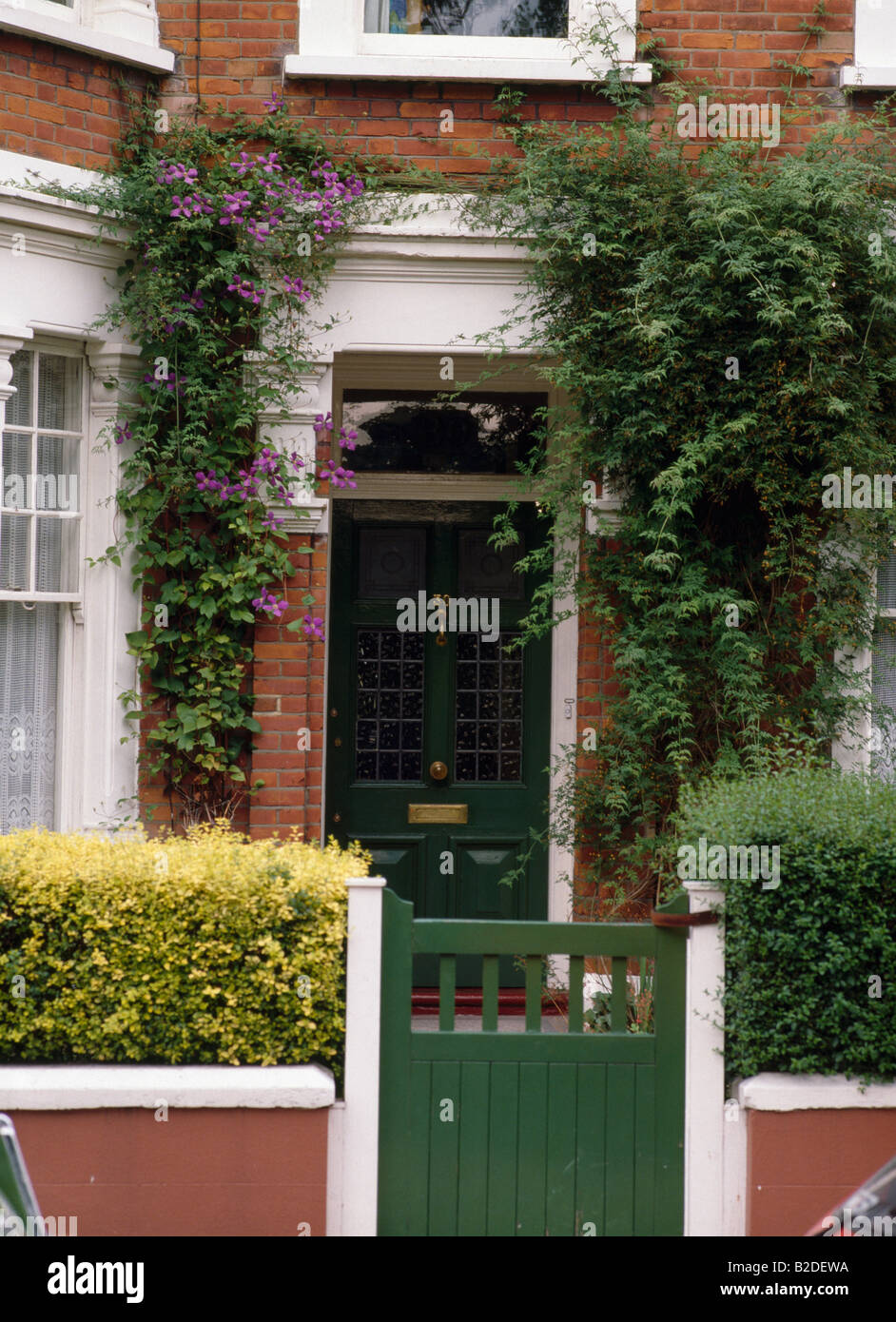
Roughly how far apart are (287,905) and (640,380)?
296 centimetres

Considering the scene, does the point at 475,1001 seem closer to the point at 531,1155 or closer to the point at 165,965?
the point at 531,1155

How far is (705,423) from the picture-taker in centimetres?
605

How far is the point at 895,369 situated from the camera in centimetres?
604

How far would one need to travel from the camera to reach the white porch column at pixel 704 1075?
4.35m

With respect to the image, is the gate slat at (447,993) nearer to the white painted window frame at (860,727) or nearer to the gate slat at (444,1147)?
the gate slat at (444,1147)

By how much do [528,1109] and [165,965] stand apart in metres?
1.26

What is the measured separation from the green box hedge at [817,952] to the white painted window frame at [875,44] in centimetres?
388

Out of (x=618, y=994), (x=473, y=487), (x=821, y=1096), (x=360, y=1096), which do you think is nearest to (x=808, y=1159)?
(x=821, y=1096)

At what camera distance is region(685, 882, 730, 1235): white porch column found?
14.3ft

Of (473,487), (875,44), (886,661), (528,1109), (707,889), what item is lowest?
(528,1109)

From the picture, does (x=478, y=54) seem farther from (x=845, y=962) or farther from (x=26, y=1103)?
(x=26, y=1103)

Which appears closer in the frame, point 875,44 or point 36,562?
point 36,562

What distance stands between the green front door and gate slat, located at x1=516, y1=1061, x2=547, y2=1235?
2.62 meters

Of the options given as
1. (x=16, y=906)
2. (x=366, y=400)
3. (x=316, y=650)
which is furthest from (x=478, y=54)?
(x=16, y=906)
